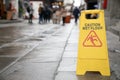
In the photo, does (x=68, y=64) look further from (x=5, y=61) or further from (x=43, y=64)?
(x=5, y=61)

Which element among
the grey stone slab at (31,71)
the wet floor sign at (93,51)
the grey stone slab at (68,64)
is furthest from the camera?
the grey stone slab at (68,64)

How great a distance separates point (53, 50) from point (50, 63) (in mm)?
3099

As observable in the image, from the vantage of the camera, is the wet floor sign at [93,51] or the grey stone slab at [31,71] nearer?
the grey stone slab at [31,71]

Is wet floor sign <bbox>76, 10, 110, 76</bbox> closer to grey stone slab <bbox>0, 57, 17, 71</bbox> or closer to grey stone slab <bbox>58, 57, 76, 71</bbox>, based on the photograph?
grey stone slab <bbox>58, 57, 76, 71</bbox>

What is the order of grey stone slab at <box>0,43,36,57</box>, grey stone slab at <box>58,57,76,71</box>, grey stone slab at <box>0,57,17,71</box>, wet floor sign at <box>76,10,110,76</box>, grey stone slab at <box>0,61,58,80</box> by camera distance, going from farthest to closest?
grey stone slab at <box>0,43,36,57</box>, grey stone slab at <box>0,57,17,71</box>, grey stone slab at <box>58,57,76,71</box>, wet floor sign at <box>76,10,110,76</box>, grey stone slab at <box>0,61,58,80</box>

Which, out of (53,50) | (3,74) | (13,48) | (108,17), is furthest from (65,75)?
(108,17)

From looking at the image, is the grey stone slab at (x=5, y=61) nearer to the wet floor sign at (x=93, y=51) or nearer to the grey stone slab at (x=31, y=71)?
the grey stone slab at (x=31, y=71)

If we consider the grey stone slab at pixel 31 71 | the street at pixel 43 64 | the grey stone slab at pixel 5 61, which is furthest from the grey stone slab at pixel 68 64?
the grey stone slab at pixel 5 61

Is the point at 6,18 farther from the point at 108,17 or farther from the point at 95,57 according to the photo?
the point at 95,57

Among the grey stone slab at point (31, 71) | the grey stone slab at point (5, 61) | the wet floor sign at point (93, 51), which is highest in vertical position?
the wet floor sign at point (93, 51)

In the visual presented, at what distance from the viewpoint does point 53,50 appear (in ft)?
45.6

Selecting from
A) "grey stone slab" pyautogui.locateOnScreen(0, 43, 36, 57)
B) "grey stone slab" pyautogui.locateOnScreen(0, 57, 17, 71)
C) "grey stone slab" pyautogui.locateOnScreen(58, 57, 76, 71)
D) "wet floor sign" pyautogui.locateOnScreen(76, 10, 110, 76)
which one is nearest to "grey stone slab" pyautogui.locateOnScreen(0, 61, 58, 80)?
"grey stone slab" pyautogui.locateOnScreen(58, 57, 76, 71)

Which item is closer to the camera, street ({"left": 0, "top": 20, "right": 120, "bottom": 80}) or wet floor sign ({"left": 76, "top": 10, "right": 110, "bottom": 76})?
street ({"left": 0, "top": 20, "right": 120, "bottom": 80})

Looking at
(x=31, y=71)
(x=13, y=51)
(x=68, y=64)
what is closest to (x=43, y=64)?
(x=68, y=64)
